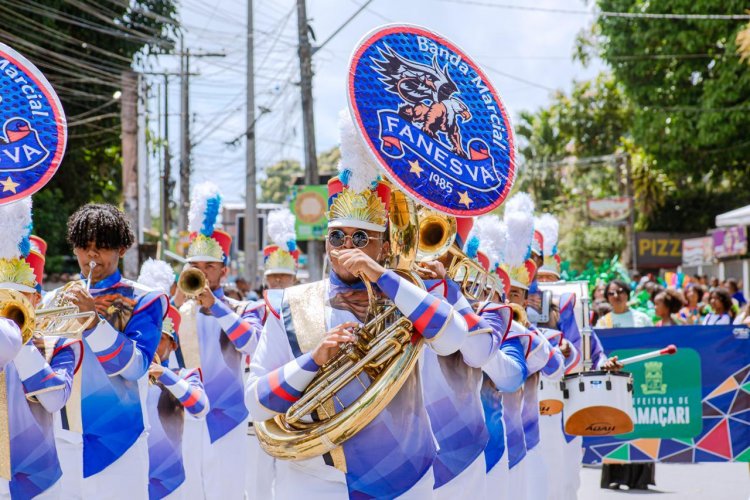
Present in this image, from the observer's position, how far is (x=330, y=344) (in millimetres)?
3914

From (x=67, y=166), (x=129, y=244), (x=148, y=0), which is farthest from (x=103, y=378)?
(x=67, y=166)

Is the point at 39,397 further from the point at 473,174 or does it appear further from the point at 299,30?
the point at 299,30

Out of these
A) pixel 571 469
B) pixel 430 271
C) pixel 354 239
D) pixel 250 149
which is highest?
pixel 250 149

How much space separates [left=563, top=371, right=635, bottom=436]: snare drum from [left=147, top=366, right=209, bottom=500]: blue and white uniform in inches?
97.8

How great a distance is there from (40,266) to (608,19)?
2481 centimetres

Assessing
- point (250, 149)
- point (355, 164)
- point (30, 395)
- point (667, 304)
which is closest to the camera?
point (355, 164)

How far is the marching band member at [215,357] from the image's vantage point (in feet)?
26.9

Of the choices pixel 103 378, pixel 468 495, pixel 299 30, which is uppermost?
pixel 299 30

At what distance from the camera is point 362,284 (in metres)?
4.27

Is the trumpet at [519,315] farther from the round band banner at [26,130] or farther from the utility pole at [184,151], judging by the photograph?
the utility pole at [184,151]

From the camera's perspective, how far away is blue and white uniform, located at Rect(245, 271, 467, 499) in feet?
13.2

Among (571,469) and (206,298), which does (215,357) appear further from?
(571,469)

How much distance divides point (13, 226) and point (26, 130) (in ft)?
2.02

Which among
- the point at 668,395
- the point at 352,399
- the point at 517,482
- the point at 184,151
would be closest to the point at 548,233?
the point at 668,395
